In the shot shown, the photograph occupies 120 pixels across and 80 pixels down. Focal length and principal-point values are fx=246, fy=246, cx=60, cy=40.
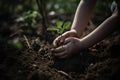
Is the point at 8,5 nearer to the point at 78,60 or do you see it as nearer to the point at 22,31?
the point at 22,31

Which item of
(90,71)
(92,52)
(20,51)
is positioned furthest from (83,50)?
(20,51)

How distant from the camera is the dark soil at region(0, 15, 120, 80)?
2160mm

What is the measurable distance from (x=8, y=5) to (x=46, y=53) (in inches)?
94.5

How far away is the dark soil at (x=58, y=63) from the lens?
2.16 metres

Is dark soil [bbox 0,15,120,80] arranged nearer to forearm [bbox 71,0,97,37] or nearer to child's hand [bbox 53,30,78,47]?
child's hand [bbox 53,30,78,47]

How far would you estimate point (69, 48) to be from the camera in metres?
2.39

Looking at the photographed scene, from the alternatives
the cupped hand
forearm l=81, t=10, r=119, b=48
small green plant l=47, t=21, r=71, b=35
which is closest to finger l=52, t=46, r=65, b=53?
the cupped hand

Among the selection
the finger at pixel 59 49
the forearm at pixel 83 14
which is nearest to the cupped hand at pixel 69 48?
the finger at pixel 59 49

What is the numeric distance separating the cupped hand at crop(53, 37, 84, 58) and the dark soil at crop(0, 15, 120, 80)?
0.07 meters

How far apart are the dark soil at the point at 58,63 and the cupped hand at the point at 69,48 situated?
0.07 meters

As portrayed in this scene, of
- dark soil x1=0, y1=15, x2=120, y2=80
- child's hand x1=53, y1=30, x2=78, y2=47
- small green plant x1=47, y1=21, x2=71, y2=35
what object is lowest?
dark soil x1=0, y1=15, x2=120, y2=80

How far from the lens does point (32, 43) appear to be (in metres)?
2.98

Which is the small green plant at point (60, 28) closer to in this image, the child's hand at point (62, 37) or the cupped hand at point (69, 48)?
the child's hand at point (62, 37)

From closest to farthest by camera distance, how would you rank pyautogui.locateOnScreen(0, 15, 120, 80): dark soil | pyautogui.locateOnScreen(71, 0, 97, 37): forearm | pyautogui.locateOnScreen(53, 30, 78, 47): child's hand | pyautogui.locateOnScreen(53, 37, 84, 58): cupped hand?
pyautogui.locateOnScreen(0, 15, 120, 80): dark soil
pyautogui.locateOnScreen(53, 37, 84, 58): cupped hand
pyautogui.locateOnScreen(53, 30, 78, 47): child's hand
pyautogui.locateOnScreen(71, 0, 97, 37): forearm
